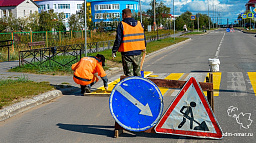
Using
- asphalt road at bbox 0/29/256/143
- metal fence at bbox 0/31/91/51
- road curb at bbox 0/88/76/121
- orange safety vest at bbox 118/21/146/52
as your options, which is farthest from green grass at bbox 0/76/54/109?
metal fence at bbox 0/31/91/51

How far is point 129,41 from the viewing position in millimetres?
7566

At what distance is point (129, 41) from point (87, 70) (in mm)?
2314

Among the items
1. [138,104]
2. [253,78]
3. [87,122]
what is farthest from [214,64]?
[138,104]

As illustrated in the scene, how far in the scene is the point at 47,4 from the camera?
351ft

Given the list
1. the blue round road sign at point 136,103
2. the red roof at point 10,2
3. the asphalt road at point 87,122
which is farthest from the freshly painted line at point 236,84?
the red roof at point 10,2

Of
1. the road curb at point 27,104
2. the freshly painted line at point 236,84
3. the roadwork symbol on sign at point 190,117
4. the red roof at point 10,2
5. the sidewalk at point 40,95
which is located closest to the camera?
the roadwork symbol on sign at point 190,117

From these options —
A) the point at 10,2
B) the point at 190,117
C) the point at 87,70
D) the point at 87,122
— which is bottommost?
the point at 87,122

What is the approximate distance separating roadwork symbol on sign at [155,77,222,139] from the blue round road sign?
0.65 ft

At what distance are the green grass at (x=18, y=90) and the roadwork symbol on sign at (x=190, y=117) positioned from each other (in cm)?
420

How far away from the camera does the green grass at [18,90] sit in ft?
28.9

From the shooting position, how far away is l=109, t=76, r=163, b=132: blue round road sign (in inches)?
216

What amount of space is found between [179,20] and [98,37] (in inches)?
2314

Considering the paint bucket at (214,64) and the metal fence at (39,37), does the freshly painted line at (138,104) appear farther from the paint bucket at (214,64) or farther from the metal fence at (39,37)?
the metal fence at (39,37)

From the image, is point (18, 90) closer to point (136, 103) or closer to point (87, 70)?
point (87, 70)
